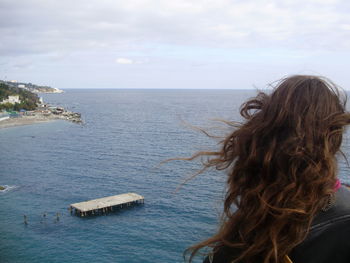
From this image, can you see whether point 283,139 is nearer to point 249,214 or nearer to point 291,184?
point 291,184

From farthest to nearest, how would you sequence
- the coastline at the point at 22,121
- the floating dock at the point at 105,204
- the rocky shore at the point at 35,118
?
the rocky shore at the point at 35,118 → the coastline at the point at 22,121 → the floating dock at the point at 105,204

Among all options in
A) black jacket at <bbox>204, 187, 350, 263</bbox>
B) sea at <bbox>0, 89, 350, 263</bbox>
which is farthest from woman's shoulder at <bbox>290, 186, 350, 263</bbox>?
sea at <bbox>0, 89, 350, 263</bbox>

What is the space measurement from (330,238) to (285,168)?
19.7 inches

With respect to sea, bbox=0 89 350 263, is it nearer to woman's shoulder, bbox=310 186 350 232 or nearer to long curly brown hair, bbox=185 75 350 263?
long curly brown hair, bbox=185 75 350 263

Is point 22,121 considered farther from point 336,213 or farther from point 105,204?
point 336,213

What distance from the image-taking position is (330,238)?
168cm

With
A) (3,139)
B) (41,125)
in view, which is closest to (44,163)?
(3,139)

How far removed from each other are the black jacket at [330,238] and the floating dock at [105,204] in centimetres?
3645

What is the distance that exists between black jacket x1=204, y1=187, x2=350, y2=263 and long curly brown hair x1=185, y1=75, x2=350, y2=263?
0.04 metres

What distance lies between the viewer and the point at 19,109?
415ft

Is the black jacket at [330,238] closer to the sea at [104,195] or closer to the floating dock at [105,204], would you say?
the sea at [104,195]

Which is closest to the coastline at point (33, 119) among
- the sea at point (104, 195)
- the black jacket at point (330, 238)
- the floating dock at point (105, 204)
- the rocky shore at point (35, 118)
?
the rocky shore at point (35, 118)

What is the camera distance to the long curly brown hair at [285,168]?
1.93 metres

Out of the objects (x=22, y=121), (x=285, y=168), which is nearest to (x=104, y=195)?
(x=285, y=168)
